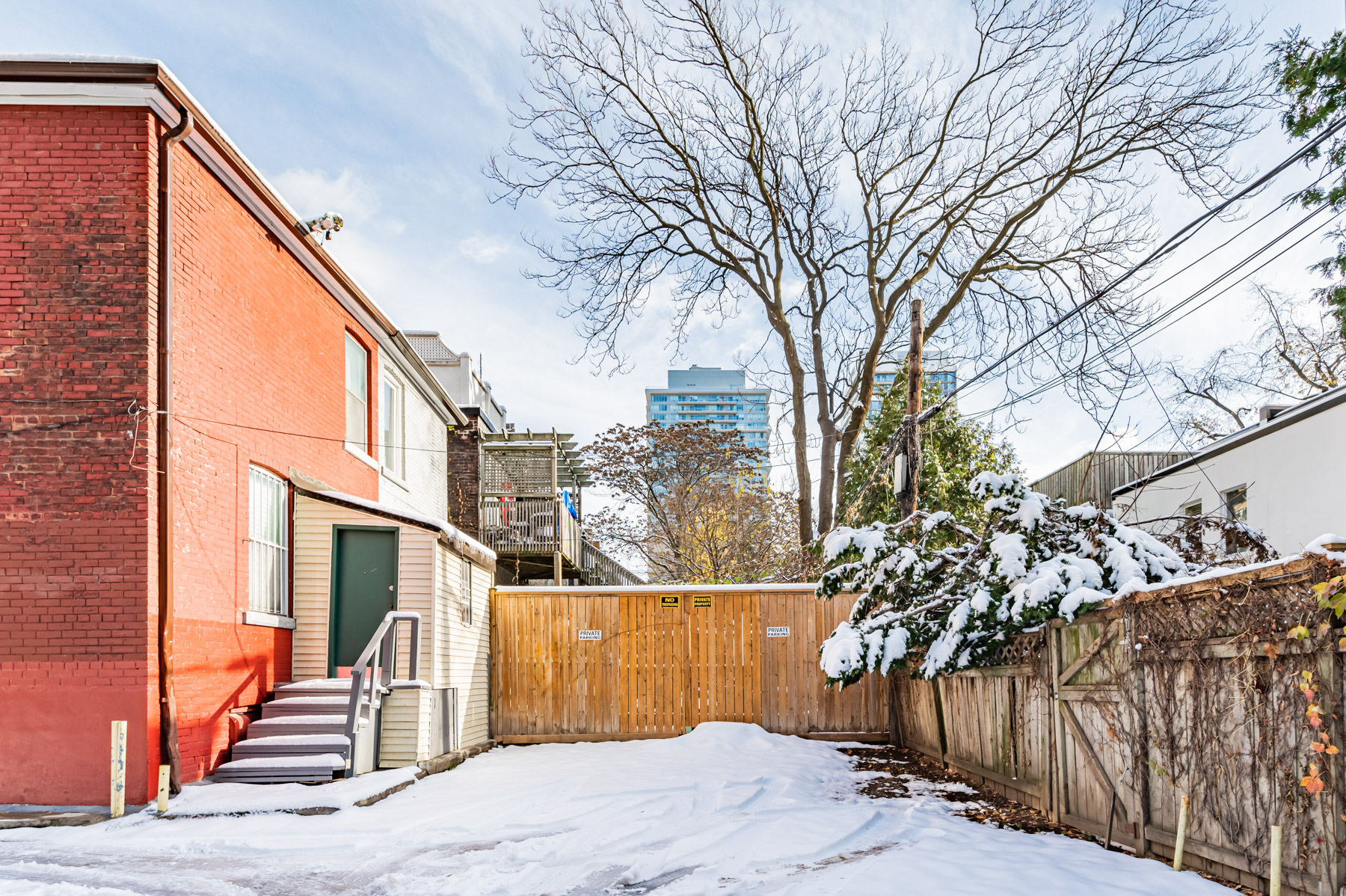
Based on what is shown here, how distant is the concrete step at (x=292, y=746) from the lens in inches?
360

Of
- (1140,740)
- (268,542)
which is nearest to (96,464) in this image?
(268,542)

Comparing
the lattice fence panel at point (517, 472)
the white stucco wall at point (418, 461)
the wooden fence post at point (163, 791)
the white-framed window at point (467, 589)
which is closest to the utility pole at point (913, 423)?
the white-framed window at point (467, 589)

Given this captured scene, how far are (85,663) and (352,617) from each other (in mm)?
3618

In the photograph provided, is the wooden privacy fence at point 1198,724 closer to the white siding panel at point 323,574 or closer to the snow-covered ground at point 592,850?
the snow-covered ground at point 592,850

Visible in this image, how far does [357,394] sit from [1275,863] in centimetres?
1274

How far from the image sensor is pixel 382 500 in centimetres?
1492

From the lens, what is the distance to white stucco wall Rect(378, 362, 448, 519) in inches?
612

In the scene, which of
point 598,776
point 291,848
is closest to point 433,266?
point 598,776

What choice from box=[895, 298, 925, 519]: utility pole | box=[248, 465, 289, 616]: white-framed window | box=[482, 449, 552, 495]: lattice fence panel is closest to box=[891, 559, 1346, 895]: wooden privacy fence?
box=[895, 298, 925, 519]: utility pole

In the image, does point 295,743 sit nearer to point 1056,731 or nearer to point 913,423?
point 1056,731

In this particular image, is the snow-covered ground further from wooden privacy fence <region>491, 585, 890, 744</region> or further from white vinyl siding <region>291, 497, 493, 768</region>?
wooden privacy fence <region>491, 585, 890, 744</region>

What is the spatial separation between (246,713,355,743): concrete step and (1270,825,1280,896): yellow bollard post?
797cm

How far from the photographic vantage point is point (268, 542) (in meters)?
10.6

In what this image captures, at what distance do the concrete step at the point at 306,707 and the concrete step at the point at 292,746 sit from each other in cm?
68
